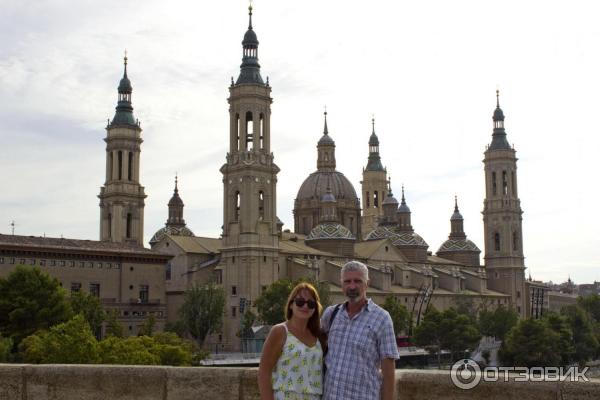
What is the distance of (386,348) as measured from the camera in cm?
771

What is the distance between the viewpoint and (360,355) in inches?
303

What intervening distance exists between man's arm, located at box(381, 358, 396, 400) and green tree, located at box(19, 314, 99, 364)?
129 feet

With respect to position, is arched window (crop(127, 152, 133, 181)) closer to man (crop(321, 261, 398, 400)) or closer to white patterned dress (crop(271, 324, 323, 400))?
white patterned dress (crop(271, 324, 323, 400))

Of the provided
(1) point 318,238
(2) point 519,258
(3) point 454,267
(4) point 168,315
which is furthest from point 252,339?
(2) point 519,258

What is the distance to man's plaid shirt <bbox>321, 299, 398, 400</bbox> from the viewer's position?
302 inches

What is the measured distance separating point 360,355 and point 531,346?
2990 inches

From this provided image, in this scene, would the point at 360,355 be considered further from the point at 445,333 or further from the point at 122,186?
the point at 122,186

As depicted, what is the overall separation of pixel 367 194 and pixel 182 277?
6216cm

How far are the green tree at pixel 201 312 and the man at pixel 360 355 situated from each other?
70.9 meters

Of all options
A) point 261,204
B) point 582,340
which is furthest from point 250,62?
point 582,340

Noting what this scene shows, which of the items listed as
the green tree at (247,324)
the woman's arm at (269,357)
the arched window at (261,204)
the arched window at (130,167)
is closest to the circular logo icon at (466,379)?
the woman's arm at (269,357)

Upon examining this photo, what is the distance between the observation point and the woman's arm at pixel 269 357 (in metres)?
7.81

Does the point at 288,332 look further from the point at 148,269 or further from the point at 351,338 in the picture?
the point at 148,269

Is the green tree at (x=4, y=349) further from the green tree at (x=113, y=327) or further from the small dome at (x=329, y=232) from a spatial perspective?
the small dome at (x=329, y=232)
